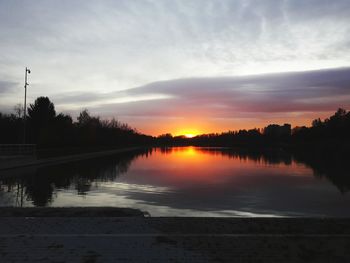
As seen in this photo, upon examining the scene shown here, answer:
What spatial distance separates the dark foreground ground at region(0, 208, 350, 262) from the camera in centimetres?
700

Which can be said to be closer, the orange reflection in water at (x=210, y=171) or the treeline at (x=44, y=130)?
the orange reflection in water at (x=210, y=171)

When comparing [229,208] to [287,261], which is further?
[229,208]

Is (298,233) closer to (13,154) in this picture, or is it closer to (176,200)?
(176,200)

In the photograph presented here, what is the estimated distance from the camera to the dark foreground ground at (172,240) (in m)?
7.00

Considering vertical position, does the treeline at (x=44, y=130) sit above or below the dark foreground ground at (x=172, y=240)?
above

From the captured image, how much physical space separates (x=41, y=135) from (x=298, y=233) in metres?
52.5

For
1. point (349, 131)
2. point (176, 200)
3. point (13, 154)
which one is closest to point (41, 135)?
point (13, 154)

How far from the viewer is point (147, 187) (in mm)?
23438

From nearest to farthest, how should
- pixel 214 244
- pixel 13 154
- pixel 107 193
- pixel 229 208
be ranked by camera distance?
pixel 214 244 → pixel 229 208 → pixel 107 193 → pixel 13 154

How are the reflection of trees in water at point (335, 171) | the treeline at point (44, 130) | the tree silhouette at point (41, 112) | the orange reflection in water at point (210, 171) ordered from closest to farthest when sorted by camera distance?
the reflection of trees in water at point (335, 171), the orange reflection in water at point (210, 171), the treeline at point (44, 130), the tree silhouette at point (41, 112)

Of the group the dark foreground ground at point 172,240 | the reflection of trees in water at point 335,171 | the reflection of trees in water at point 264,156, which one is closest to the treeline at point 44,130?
the reflection of trees in water at point 264,156

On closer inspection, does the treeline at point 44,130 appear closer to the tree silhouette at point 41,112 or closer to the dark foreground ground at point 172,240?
the tree silhouette at point 41,112

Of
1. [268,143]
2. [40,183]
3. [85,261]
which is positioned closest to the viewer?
[85,261]

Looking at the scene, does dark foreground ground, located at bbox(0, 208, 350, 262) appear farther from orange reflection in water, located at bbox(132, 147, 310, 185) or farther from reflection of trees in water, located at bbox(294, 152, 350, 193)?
orange reflection in water, located at bbox(132, 147, 310, 185)
